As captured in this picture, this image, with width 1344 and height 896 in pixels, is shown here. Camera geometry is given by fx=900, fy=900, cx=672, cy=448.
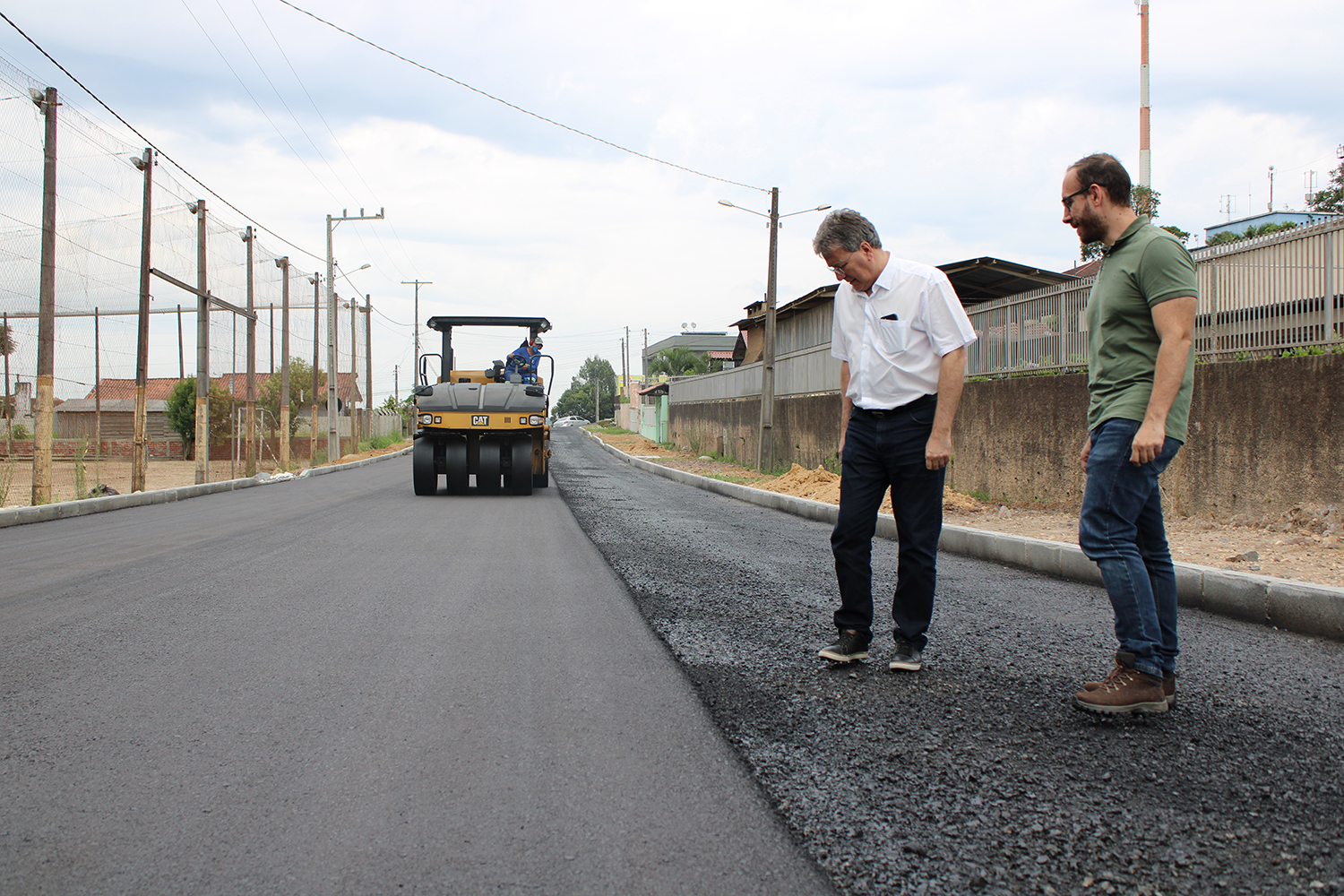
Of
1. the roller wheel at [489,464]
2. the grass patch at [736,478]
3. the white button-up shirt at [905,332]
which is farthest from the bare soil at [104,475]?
the white button-up shirt at [905,332]

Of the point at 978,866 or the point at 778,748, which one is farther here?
the point at 778,748

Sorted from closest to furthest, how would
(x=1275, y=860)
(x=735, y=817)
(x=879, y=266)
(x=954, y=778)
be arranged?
1. (x=1275, y=860)
2. (x=735, y=817)
3. (x=954, y=778)
4. (x=879, y=266)

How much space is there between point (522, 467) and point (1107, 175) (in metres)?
12.1

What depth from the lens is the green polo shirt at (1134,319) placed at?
2928 millimetres

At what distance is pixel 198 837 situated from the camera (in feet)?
7.20

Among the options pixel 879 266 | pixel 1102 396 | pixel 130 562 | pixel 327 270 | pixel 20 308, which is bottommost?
pixel 130 562

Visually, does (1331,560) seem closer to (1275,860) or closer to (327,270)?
(1275,860)

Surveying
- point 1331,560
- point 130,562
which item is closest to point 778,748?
point 1331,560

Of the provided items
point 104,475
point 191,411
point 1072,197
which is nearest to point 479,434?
point 1072,197

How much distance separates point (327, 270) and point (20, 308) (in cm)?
2029

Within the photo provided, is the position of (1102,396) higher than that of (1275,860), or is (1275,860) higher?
(1102,396)

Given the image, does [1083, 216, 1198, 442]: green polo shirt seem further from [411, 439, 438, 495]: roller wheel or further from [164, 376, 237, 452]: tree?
[164, 376, 237, 452]: tree

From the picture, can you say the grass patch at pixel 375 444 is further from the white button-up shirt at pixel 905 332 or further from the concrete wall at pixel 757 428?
the white button-up shirt at pixel 905 332

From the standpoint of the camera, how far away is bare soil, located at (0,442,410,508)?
16.8m
